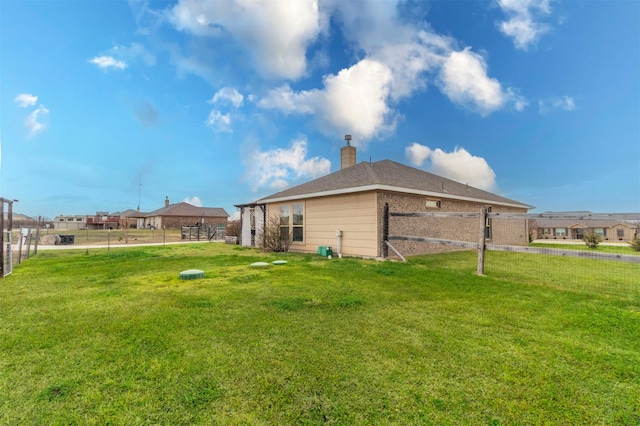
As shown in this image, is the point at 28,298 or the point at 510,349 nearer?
the point at 510,349

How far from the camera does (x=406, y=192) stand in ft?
30.9

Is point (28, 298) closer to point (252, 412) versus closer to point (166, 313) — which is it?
point (166, 313)

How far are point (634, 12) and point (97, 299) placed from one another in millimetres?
16133

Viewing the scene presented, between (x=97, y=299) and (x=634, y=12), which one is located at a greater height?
(x=634, y=12)

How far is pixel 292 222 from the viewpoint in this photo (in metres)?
12.0

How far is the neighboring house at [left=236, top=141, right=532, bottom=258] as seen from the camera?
898cm

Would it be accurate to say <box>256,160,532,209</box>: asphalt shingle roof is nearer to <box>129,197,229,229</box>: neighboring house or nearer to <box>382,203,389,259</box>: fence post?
<box>382,203,389,259</box>: fence post

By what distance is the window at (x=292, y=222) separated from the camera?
11648mm

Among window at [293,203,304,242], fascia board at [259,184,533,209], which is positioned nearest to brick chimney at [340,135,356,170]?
window at [293,203,304,242]

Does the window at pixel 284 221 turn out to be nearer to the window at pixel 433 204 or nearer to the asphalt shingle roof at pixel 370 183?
the asphalt shingle roof at pixel 370 183

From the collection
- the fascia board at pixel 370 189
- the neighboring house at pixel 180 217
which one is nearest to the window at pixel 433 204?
the fascia board at pixel 370 189

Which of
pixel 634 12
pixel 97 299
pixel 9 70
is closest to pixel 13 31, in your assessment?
pixel 9 70

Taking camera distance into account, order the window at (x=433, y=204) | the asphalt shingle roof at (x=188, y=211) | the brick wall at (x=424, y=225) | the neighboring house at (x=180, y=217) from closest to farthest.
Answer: the brick wall at (x=424, y=225) < the window at (x=433, y=204) < the neighboring house at (x=180, y=217) < the asphalt shingle roof at (x=188, y=211)

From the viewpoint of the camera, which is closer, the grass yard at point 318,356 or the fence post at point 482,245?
the grass yard at point 318,356
